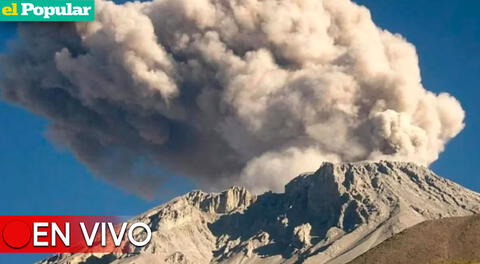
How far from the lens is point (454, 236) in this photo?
605ft

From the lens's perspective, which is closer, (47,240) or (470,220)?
(47,240)

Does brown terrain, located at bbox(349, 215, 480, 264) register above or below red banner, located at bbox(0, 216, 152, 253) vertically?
above

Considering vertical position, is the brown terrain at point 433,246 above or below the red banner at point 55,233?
above

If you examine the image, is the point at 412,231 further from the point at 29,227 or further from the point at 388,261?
the point at 29,227

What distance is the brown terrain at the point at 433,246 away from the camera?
6703 inches

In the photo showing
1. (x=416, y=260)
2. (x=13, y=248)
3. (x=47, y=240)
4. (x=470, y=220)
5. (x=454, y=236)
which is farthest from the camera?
(x=470, y=220)

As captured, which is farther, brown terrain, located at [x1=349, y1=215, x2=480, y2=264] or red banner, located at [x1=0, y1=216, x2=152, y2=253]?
brown terrain, located at [x1=349, y1=215, x2=480, y2=264]

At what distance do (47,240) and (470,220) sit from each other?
5655 inches

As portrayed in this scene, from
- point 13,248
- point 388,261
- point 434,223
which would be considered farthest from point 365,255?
point 13,248

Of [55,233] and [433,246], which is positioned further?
[433,246]

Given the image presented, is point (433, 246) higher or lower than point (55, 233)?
higher

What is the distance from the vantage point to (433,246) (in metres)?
180

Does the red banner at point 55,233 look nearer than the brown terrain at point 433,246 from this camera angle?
Yes

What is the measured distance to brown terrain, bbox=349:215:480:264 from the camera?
559 ft
